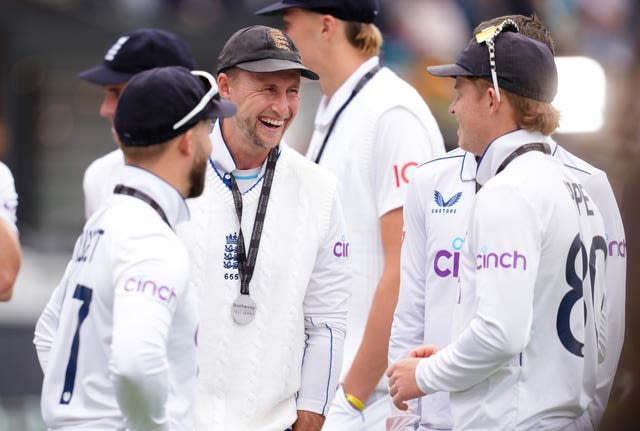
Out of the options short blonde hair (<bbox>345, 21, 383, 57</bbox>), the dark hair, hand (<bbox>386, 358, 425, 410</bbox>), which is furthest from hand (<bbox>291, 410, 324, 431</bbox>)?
short blonde hair (<bbox>345, 21, 383, 57</bbox>)

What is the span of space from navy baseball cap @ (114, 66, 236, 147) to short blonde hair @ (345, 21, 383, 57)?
1930mm

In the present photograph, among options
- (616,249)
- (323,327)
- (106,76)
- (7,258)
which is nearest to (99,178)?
(106,76)

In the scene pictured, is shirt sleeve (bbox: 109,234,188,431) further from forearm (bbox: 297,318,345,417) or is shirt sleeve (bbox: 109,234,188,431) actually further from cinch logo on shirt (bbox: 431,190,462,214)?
cinch logo on shirt (bbox: 431,190,462,214)

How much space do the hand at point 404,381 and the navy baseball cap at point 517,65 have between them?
35.5 inches

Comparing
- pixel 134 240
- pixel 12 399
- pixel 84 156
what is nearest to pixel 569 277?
pixel 134 240

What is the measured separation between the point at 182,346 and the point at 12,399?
622 centimetres

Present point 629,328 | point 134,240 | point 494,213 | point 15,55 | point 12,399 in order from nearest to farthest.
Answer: point 629,328, point 134,240, point 494,213, point 12,399, point 15,55

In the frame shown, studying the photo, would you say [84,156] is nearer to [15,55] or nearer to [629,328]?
[15,55]

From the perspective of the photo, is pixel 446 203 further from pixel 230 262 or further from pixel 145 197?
pixel 145 197

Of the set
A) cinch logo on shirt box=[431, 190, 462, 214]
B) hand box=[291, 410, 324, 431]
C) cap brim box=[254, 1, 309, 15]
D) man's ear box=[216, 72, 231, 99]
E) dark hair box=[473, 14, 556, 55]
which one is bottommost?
hand box=[291, 410, 324, 431]

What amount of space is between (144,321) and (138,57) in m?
2.89

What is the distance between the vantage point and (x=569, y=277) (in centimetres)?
374

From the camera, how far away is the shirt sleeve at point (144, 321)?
10.5 feet

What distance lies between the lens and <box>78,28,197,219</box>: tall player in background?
19.0 ft
